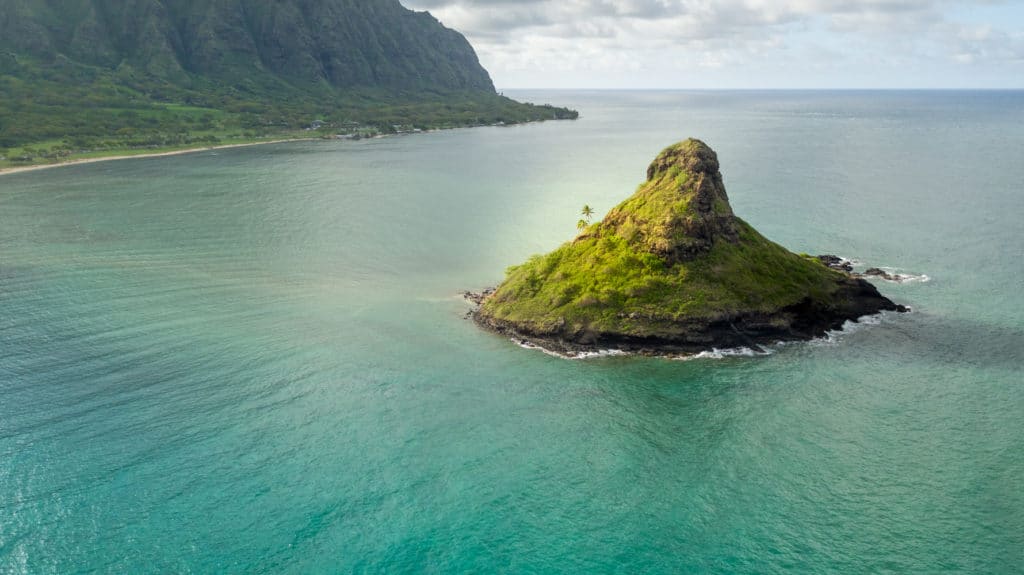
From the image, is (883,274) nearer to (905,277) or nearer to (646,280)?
(905,277)

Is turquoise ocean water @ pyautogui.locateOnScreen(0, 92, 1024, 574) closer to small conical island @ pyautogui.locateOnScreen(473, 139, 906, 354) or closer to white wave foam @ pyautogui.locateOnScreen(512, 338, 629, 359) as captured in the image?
white wave foam @ pyautogui.locateOnScreen(512, 338, 629, 359)

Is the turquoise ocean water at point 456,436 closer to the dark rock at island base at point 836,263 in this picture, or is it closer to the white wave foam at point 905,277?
the white wave foam at point 905,277

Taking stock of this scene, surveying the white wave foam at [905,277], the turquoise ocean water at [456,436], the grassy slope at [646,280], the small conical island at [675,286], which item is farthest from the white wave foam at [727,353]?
the white wave foam at [905,277]

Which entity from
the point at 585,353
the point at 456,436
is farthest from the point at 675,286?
the point at 456,436

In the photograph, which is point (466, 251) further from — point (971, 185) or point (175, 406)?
point (971, 185)

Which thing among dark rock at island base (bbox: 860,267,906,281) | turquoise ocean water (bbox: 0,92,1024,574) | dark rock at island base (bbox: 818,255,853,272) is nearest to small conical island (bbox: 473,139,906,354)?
turquoise ocean water (bbox: 0,92,1024,574)

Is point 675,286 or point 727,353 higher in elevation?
point 675,286
